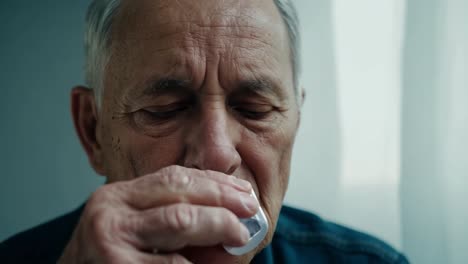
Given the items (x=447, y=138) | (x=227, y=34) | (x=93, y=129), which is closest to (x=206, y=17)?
(x=227, y=34)

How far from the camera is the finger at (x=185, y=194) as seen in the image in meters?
0.80

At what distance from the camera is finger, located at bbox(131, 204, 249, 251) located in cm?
77

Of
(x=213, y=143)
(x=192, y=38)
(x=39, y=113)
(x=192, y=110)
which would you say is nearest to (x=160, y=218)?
(x=213, y=143)

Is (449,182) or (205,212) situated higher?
(205,212)

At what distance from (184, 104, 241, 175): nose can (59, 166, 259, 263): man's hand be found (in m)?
0.18

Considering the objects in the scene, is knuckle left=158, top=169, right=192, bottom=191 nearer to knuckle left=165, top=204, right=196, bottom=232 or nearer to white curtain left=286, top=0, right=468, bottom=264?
knuckle left=165, top=204, right=196, bottom=232

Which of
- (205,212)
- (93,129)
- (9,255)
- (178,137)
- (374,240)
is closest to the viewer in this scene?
(205,212)

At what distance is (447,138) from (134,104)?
4.76 ft

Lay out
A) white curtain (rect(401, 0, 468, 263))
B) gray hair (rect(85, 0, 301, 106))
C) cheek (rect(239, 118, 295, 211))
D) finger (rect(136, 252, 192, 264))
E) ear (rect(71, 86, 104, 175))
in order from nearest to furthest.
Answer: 1. finger (rect(136, 252, 192, 264))
2. cheek (rect(239, 118, 295, 211))
3. gray hair (rect(85, 0, 301, 106))
4. ear (rect(71, 86, 104, 175))
5. white curtain (rect(401, 0, 468, 263))

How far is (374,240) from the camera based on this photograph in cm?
176

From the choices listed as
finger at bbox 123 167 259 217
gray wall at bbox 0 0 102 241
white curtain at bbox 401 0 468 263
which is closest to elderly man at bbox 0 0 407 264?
finger at bbox 123 167 259 217

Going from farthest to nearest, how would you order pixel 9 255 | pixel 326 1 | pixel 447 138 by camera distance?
pixel 326 1 < pixel 447 138 < pixel 9 255

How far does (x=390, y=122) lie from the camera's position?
199cm

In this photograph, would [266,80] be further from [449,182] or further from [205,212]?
[449,182]
